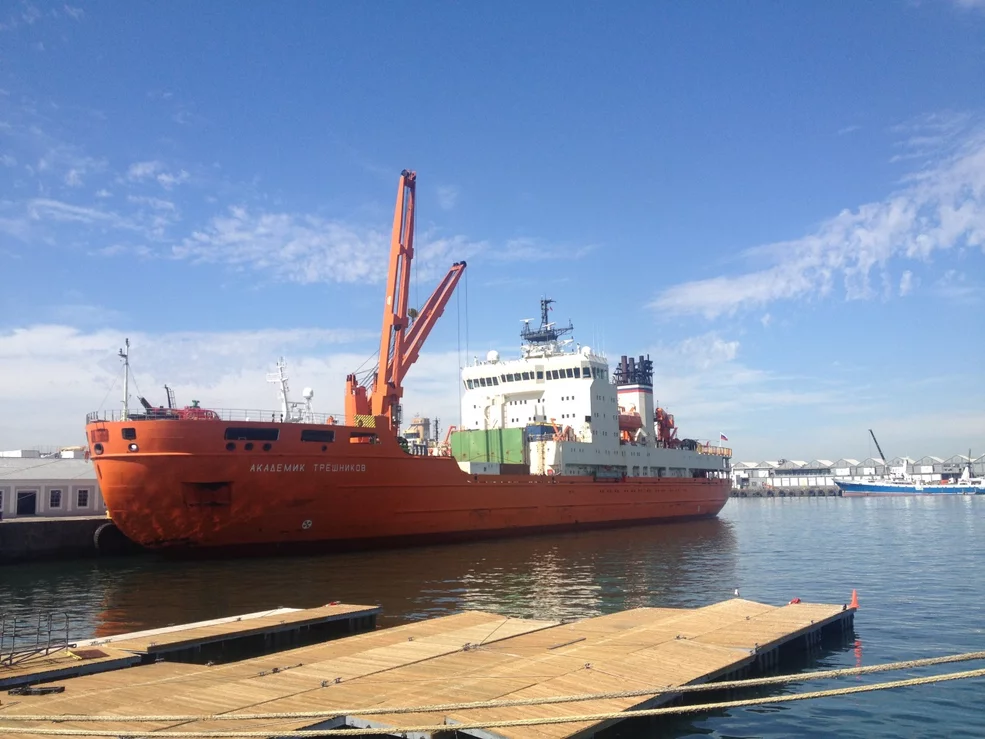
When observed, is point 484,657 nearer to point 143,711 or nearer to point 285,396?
point 143,711

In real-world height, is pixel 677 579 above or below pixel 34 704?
below

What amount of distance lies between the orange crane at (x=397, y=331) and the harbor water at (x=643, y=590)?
5523mm

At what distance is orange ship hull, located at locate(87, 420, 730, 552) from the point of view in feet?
70.1

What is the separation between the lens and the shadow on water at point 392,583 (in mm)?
15648

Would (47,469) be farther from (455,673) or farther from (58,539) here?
(455,673)

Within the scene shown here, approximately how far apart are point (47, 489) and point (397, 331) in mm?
15953

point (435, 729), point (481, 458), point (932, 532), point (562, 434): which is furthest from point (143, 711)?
point (932, 532)

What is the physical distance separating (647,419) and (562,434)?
11.9m

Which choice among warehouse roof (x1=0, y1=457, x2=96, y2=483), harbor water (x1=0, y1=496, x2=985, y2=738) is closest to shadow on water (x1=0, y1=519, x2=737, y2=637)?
harbor water (x1=0, y1=496, x2=985, y2=738)

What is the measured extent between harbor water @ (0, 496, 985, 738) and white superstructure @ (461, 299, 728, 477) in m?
5.82

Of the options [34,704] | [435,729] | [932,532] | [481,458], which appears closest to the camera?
[435,729]

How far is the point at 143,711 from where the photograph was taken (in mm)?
7238

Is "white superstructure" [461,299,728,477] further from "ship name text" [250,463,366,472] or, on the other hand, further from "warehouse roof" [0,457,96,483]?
"warehouse roof" [0,457,96,483]

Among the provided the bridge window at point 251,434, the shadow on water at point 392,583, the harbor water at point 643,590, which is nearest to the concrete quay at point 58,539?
the harbor water at point 643,590
